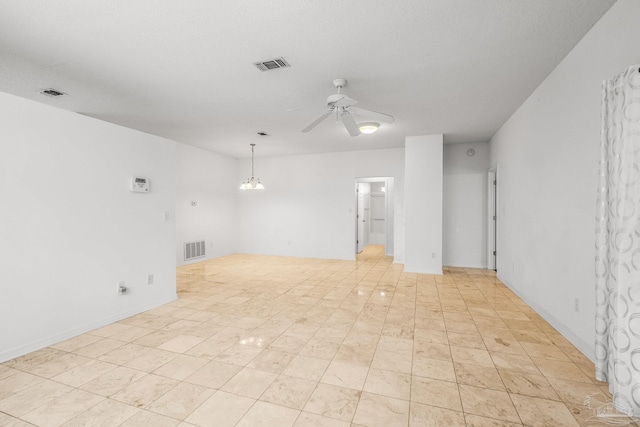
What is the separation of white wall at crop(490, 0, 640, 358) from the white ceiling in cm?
21

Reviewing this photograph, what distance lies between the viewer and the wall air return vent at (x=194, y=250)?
6902mm

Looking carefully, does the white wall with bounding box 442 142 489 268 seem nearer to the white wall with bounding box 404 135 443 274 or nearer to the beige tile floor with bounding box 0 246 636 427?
the white wall with bounding box 404 135 443 274

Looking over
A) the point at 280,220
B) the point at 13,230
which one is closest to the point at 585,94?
the point at 13,230

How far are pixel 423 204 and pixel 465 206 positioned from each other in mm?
1412

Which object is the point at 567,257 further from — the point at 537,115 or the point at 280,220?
the point at 280,220

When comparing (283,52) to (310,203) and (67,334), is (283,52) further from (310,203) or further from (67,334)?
(310,203)

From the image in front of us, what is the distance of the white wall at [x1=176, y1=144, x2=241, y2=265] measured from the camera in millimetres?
6781

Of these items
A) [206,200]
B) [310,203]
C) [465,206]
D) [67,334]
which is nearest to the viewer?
[67,334]

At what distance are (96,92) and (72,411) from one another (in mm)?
3783

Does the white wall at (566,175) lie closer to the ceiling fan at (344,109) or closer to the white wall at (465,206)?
the ceiling fan at (344,109)

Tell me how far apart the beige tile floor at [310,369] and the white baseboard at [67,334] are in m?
0.08

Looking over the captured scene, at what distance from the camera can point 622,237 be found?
1845 mm

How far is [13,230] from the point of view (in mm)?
2574

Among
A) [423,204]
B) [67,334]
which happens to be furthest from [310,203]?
[67,334]
